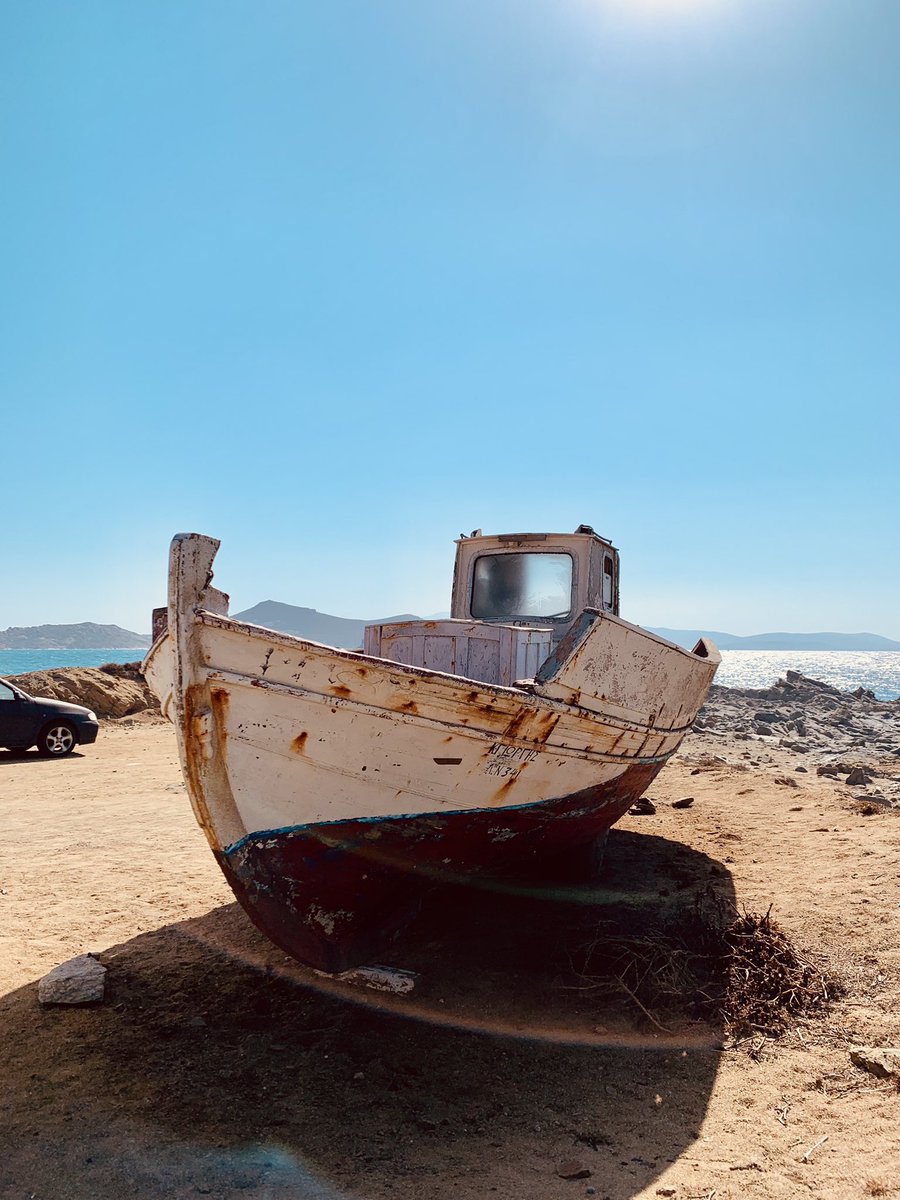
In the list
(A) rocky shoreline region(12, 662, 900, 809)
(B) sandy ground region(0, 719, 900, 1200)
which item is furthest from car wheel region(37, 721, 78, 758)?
(B) sandy ground region(0, 719, 900, 1200)

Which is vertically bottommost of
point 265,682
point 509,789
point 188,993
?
point 188,993

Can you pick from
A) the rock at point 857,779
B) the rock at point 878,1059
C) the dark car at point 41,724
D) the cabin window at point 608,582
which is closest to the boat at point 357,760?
the rock at point 878,1059

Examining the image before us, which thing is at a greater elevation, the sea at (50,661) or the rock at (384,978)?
the rock at (384,978)

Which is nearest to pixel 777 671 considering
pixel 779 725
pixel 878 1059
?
pixel 779 725

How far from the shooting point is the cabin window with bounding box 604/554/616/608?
7.57 m

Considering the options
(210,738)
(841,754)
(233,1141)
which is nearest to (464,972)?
(233,1141)

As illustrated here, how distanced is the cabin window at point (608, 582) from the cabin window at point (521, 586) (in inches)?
24.2

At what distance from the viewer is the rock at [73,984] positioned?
4211 mm

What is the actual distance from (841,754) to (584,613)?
39.3 ft

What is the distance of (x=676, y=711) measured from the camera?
639cm

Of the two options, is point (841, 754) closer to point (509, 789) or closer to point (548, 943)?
point (548, 943)

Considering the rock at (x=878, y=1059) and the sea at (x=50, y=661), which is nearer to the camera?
the rock at (x=878, y=1059)

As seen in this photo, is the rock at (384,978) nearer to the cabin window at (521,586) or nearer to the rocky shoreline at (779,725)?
the cabin window at (521,586)

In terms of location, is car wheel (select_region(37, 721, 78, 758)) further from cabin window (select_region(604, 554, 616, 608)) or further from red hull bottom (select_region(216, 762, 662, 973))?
red hull bottom (select_region(216, 762, 662, 973))
